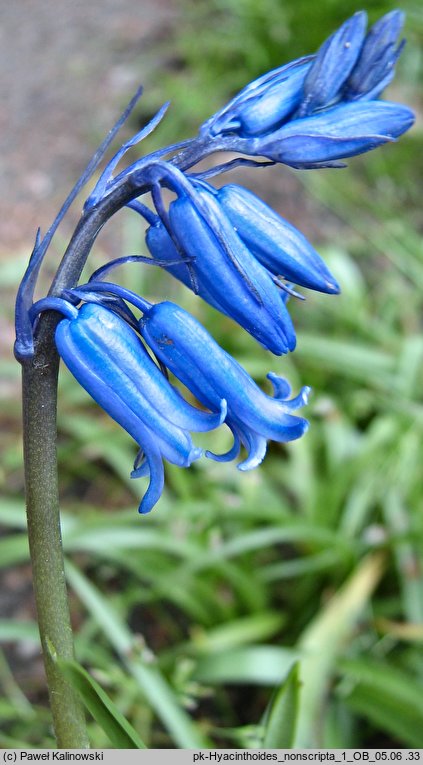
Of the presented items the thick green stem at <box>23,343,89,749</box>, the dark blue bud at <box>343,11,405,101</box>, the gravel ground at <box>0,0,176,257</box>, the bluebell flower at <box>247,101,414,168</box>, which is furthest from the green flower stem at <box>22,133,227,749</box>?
the gravel ground at <box>0,0,176,257</box>

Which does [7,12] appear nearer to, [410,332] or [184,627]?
[410,332]

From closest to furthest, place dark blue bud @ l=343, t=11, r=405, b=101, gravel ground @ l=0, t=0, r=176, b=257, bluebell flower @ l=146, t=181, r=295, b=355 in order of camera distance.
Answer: bluebell flower @ l=146, t=181, r=295, b=355, dark blue bud @ l=343, t=11, r=405, b=101, gravel ground @ l=0, t=0, r=176, b=257

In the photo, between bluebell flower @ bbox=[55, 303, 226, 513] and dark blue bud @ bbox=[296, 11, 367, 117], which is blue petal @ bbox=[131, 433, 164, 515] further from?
dark blue bud @ bbox=[296, 11, 367, 117]

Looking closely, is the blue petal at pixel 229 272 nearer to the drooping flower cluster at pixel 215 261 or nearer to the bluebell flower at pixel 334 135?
the drooping flower cluster at pixel 215 261

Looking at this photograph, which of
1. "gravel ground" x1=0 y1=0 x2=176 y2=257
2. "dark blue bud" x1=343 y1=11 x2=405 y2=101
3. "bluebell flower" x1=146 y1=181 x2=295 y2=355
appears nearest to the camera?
"bluebell flower" x1=146 y1=181 x2=295 y2=355

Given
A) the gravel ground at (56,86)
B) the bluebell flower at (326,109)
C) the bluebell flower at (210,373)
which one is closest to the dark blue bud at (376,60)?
the bluebell flower at (326,109)

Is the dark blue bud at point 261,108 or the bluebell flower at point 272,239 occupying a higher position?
the dark blue bud at point 261,108

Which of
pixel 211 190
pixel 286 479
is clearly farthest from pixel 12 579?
pixel 211 190
